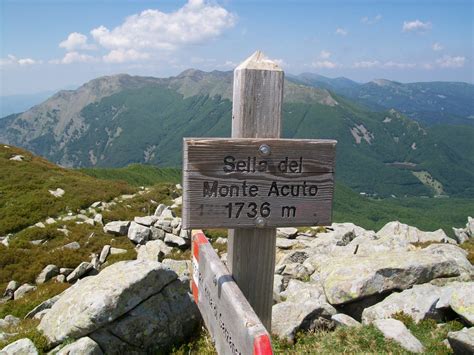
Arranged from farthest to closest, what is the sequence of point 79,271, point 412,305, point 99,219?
point 99,219, point 79,271, point 412,305

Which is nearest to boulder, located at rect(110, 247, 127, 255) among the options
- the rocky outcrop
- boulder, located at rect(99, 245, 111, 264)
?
boulder, located at rect(99, 245, 111, 264)

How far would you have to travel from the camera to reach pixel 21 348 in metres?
7.26

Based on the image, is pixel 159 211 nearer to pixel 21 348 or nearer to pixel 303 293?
pixel 303 293

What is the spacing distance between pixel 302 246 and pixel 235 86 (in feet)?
49.6

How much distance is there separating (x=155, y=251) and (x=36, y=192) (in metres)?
14.8

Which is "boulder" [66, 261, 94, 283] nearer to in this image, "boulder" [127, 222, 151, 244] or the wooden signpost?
"boulder" [127, 222, 151, 244]

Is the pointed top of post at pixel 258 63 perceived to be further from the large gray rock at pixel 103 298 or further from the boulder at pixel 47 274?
the boulder at pixel 47 274

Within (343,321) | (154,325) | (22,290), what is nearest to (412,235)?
(343,321)

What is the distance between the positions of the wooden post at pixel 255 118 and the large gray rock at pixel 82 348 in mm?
4181

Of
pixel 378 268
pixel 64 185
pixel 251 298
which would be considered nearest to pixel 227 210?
pixel 251 298

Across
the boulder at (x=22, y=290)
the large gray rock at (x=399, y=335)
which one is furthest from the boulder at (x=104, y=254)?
the large gray rock at (x=399, y=335)

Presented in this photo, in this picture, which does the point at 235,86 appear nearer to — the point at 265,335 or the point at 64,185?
the point at 265,335

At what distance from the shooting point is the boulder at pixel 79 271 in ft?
57.0

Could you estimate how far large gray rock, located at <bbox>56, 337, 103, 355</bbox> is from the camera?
700cm
